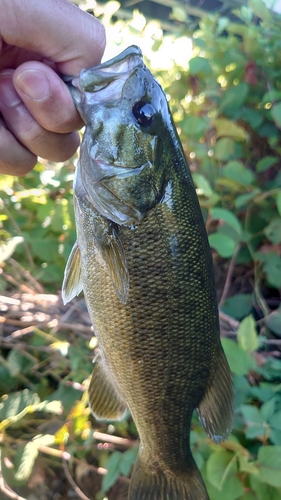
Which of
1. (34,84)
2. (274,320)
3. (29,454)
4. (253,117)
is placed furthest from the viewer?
(253,117)

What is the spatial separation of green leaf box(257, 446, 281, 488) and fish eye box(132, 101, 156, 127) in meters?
0.82

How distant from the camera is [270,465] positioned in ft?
2.98

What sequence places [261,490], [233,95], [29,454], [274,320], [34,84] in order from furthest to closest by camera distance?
[233,95], [274,320], [29,454], [261,490], [34,84]

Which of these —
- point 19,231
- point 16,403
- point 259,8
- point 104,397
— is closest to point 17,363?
point 16,403

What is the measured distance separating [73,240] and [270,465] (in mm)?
971

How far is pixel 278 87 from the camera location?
1.78 m

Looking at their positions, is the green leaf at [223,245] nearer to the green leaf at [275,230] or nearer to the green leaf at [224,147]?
the green leaf at [275,230]

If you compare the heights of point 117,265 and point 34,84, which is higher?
point 34,84

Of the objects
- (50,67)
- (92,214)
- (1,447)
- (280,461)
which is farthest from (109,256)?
(1,447)

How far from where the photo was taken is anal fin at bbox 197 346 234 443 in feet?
2.76

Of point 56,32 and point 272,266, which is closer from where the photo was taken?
point 56,32

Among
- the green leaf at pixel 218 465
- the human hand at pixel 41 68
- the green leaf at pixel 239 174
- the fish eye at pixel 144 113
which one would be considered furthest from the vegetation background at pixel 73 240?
the fish eye at pixel 144 113

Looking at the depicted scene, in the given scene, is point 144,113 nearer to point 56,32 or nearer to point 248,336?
point 56,32

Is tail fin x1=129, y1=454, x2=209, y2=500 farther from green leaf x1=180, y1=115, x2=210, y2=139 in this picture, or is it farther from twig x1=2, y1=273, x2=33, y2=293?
green leaf x1=180, y1=115, x2=210, y2=139
